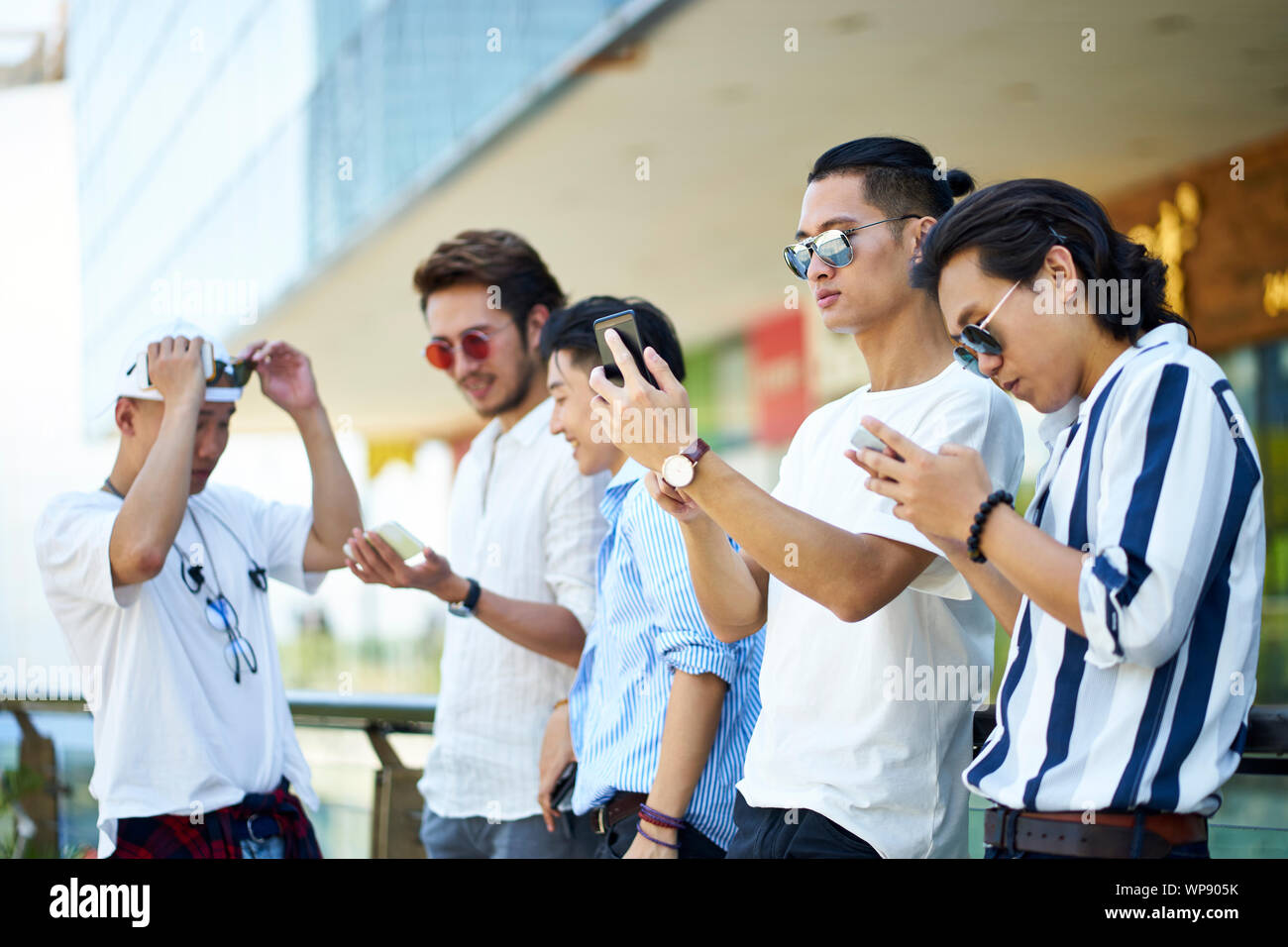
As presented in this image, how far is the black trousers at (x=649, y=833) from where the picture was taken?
216cm

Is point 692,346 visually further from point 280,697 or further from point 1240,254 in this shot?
point 280,697

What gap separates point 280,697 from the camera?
2.92 metres

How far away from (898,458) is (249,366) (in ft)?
6.68

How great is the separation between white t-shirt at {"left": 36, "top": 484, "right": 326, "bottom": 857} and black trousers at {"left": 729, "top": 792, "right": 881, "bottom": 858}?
1243 millimetres

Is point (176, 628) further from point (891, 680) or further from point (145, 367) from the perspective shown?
point (891, 680)

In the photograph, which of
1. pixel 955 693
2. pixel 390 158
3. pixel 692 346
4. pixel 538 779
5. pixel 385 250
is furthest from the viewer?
pixel 692 346

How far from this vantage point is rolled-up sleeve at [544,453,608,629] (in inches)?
114

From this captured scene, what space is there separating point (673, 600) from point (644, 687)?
21cm

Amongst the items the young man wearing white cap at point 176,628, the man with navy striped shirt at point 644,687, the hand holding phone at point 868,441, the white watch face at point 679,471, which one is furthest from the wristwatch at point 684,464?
the young man wearing white cap at point 176,628

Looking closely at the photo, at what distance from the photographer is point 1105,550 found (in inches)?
58.0

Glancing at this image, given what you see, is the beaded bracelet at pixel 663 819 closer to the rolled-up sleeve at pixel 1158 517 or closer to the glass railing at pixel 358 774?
the rolled-up sleeve at pixel 1158 517

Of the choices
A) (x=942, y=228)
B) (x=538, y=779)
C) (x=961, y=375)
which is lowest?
(x=538, y=779)
